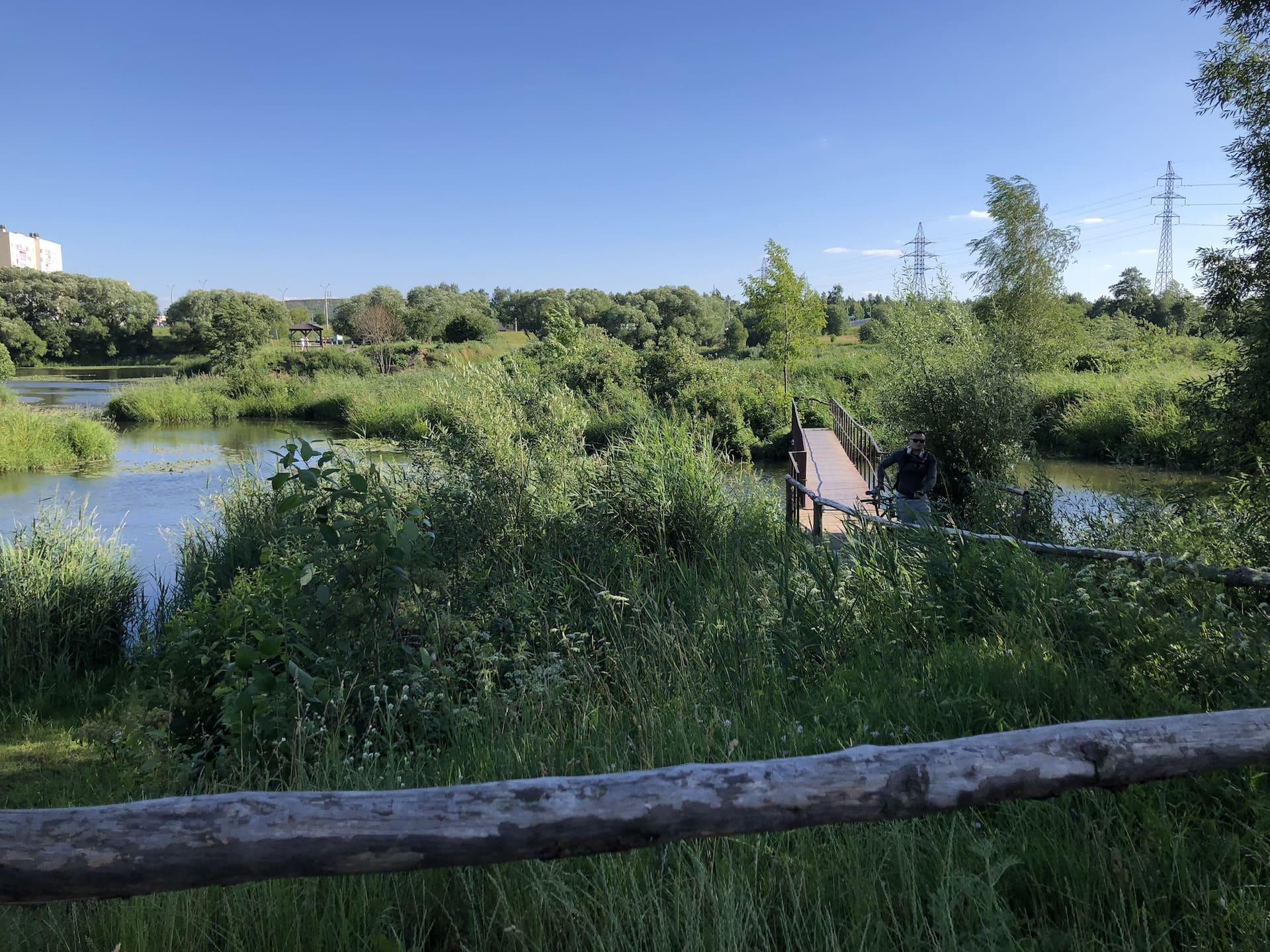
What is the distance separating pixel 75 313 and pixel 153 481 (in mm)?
64477

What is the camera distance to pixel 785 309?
28.1 m

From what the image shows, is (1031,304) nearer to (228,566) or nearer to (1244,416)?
(1244,416)

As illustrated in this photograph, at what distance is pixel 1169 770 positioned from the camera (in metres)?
1.93

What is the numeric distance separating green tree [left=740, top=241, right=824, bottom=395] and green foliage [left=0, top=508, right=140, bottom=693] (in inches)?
871

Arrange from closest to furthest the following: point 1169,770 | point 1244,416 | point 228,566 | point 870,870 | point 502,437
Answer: point 1169,770 → point 870,870 → point 1244,416 → point 502,437 → point 228,566

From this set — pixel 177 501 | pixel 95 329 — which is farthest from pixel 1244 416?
pixel 95 329

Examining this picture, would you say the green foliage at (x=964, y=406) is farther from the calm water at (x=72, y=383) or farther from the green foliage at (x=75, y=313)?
the green foliage at (x=75, y=313)

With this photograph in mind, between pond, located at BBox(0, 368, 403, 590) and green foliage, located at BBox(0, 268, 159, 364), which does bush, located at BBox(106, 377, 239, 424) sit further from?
green foliage, located at BBox(0, 268, 159, 364)

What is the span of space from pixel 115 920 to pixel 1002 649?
3787 millimetres

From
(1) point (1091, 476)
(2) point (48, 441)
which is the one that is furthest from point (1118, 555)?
(2) point (48, 441)

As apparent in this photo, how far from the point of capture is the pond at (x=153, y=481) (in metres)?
13.1

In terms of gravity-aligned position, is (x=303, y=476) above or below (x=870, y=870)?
above

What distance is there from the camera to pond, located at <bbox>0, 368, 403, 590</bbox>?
13148mm

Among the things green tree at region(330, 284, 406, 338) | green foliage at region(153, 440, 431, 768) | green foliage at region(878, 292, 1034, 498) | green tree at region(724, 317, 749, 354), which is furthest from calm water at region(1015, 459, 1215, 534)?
green tree at region(330, 284, 406, 338)
